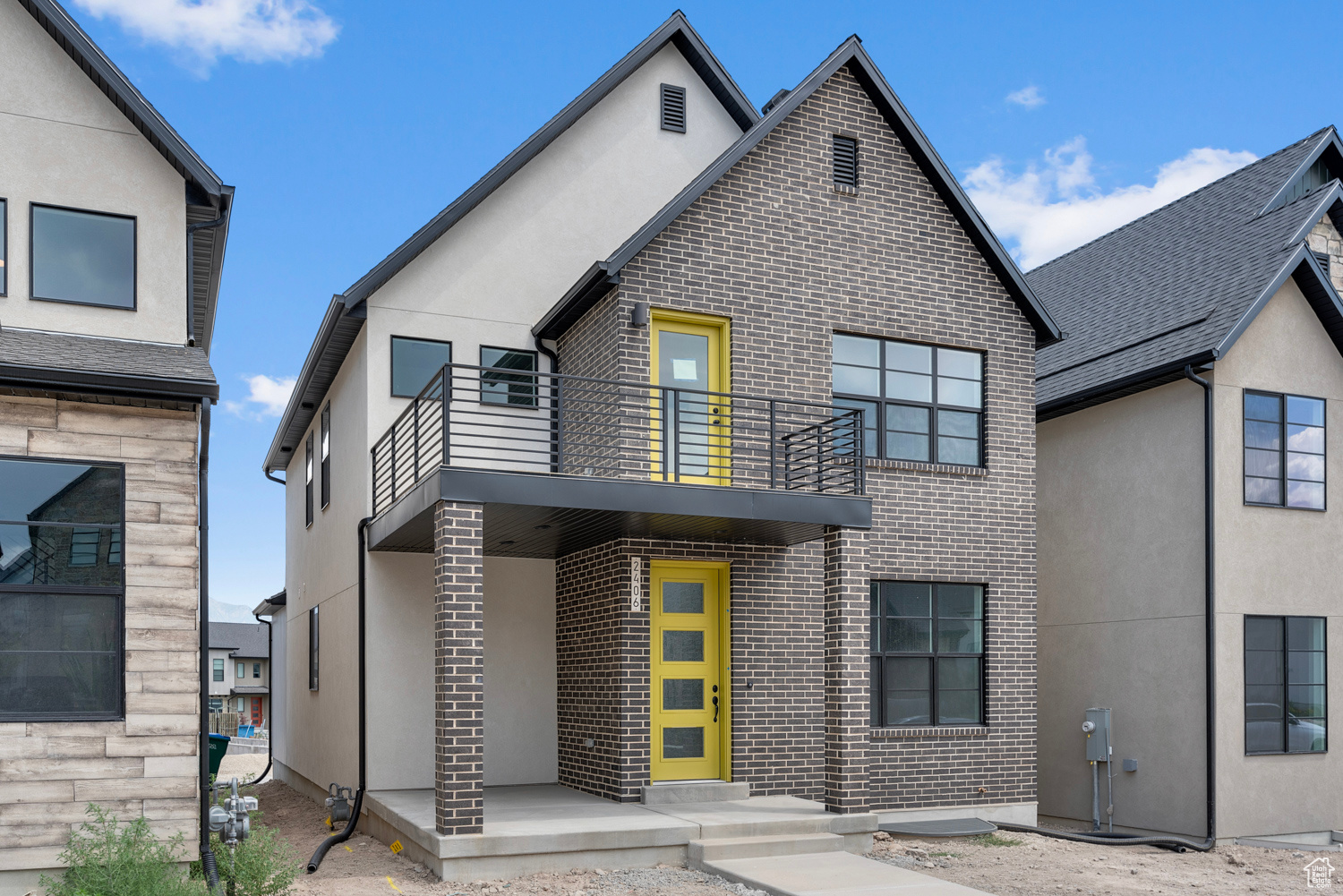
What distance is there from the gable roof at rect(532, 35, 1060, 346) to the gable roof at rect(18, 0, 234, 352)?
413 centimetres

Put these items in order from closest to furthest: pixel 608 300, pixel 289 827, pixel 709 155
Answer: pixel 608 300, pixel 289 827, pixel 709 155

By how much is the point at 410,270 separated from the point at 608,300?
2829 mm

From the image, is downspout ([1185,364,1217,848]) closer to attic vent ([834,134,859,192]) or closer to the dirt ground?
the dirt ground

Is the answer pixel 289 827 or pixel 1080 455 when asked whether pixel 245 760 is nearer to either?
pixel 289 827

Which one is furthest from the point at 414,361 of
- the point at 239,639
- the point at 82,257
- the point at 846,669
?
the point at 239,639

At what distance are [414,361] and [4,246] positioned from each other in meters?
5.17

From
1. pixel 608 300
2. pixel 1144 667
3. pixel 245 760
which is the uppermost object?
→ pixel 608 300

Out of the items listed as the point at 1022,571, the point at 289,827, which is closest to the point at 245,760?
the point at 289,827

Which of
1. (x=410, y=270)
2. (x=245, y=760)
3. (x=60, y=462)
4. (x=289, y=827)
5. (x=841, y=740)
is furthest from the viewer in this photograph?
(x=245, y=760)

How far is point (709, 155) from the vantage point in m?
16.5

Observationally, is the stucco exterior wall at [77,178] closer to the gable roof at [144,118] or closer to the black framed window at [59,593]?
the gable roof at [144,118]

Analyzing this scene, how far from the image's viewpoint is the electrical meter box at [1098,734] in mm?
15242

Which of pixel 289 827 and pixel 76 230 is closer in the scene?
pixel 76 230

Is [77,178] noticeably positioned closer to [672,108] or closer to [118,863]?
[118,863]
